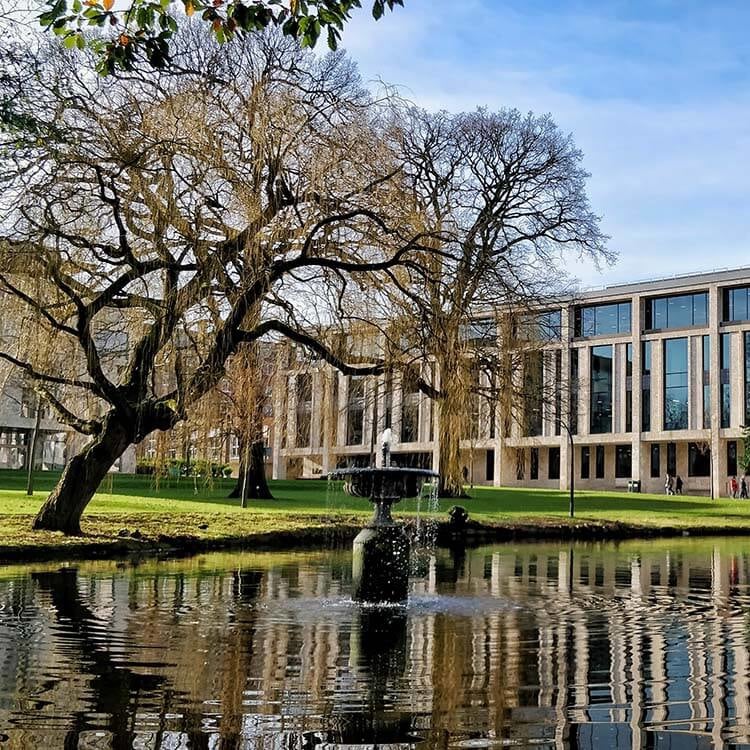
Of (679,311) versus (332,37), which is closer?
(332,37)

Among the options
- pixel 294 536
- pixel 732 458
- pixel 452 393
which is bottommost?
pixel 294 536

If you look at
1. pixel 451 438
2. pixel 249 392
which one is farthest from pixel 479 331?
pixel 249 392

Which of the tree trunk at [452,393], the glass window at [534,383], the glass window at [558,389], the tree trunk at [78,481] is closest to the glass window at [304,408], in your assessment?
the tree trunk at [452,393]

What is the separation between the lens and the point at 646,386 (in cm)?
7806

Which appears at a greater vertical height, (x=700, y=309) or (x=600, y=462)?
(x=700, y=309)

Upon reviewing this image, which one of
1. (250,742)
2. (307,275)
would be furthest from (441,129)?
(250,742)

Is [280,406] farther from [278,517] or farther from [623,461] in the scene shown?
[623,461]

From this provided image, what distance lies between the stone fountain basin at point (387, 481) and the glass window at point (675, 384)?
64.4 meters

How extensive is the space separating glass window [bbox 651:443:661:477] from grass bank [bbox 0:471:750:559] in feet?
81.0

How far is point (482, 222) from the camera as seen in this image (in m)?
31.7

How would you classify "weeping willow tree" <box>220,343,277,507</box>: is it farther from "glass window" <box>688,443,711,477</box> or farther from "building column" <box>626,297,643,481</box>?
"glass window" <box>688,443,711,477</box>

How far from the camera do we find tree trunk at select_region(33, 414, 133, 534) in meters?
21.3

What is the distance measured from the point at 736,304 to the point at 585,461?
18.3 meters

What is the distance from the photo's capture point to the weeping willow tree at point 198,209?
17.9 m
